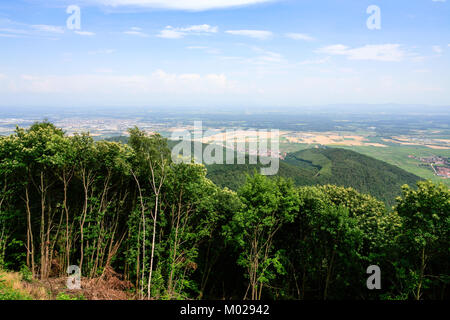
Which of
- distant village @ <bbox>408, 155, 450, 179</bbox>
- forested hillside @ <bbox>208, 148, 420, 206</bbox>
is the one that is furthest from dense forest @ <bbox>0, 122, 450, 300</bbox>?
distant village @ <bbox>408, 155, 450, 179</bbox>

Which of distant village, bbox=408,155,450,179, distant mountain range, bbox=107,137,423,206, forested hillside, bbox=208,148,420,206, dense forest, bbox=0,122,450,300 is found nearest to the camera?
dense forest, bbox=0,122,450,300

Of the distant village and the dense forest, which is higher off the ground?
the dense forest

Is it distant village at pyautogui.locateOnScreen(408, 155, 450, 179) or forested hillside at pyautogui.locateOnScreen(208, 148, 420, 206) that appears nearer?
forested hillside at pyautogui.locateOnScreen(208, 148, 420, 206)

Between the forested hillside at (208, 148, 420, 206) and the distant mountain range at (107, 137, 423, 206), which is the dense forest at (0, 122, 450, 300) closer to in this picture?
the distant mountain range at (107, 137, 423, 206)

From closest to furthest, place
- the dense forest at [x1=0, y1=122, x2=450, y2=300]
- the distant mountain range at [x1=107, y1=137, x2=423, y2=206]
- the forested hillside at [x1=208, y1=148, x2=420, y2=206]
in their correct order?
the dense forest at [x1=0, y1=122, x2=450, y2=300] → the distant mountain range at [x1=107, y1=137, x2=423, y2=206] → the forested hillside at [x1=208, y1=148, x2=420, y2=206]

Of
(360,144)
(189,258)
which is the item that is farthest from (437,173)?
(189,258)

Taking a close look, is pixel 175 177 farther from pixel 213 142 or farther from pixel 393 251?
pixel 213 142
